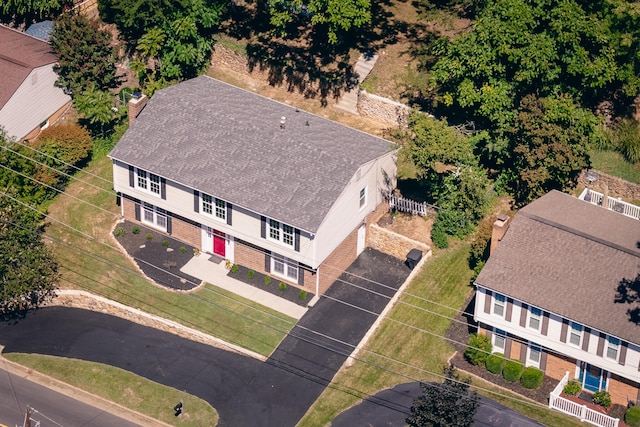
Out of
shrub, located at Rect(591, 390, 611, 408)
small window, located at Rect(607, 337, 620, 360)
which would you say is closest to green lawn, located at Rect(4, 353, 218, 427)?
shrub, located at Rect(591, 390, 611, 408)

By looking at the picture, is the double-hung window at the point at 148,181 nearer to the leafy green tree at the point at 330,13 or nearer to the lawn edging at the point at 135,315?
the lawn edging at the point at 135,315

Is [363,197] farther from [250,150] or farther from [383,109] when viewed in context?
[383,109]

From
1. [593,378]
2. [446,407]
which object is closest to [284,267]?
[446,407]

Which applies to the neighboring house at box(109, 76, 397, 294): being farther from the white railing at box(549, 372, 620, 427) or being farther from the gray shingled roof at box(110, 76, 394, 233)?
→ the white railing at box(549, 372, 620, 427)

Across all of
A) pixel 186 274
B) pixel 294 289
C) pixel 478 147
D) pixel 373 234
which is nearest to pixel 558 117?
pixel 478 147

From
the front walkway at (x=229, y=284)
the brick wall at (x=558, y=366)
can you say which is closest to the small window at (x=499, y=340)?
the brick wall at (x=558, y=366)
